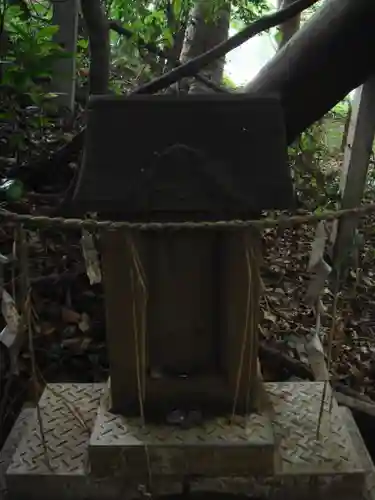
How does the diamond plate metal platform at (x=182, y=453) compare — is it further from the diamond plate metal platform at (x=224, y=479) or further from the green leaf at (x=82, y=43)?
the green leaf at (x=82, y=43)

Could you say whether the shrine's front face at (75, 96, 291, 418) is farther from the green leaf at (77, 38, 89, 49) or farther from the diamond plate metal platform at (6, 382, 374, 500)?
the green leaf at (77, 38, 89, 49)

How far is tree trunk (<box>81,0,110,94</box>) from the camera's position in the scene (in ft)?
7.06

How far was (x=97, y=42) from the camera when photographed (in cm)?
226

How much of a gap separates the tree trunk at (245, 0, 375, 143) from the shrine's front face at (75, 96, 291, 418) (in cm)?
76

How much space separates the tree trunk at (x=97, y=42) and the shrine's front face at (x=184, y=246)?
1.06m

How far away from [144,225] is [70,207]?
0.19 metres

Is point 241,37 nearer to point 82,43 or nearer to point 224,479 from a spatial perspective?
point 224,479

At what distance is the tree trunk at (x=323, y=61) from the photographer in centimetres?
189

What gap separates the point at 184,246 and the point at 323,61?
3.19 feet

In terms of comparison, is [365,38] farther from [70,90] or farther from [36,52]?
[70,90]

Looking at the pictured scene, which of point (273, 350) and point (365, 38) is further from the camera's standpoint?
point (273, 350)

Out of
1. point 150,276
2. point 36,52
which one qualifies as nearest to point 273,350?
point 150,276

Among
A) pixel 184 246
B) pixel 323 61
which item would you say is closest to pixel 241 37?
pixel 323 61

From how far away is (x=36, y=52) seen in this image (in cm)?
230
